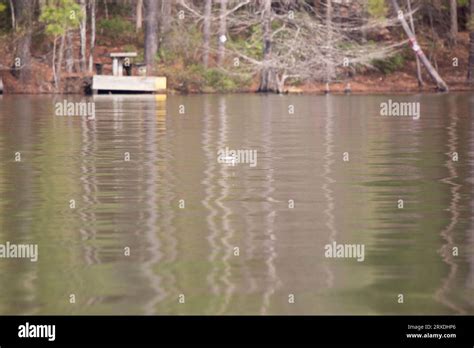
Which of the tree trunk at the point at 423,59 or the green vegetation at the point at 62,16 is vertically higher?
the green vegetation at the point at 62,16

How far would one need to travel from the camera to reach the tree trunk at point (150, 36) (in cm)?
7569

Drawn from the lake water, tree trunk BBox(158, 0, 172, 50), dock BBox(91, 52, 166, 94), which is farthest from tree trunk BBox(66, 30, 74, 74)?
the lake water

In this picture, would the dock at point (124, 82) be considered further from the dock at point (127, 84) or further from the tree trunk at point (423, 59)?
the tree trunk at point (423, 59)

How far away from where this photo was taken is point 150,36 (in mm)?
76062

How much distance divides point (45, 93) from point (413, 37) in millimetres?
20213

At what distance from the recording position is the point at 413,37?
7556cm

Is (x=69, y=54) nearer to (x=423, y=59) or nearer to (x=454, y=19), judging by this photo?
(x=423, y=59)
